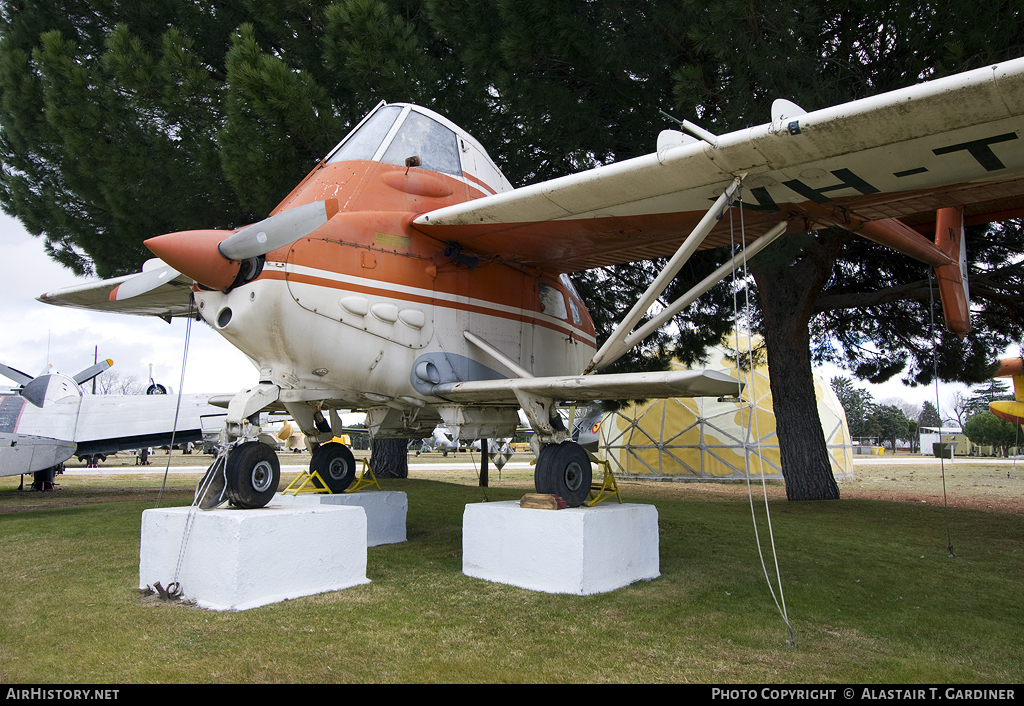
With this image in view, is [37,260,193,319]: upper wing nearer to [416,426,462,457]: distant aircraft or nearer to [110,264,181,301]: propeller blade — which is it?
[110,264,181,301]: propeller blade

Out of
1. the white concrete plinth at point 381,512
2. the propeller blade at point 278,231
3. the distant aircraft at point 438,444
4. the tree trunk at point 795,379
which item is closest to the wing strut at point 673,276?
the propeller blade at point 278,231

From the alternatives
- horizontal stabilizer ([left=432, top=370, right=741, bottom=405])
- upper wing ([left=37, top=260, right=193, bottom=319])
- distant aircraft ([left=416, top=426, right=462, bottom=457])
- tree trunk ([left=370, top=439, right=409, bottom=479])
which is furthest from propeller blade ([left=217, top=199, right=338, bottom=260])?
distant aircraft ([left=416, top=426, right=462, bottom=457])

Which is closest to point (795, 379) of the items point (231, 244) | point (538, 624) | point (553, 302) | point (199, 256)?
point (553, 302)

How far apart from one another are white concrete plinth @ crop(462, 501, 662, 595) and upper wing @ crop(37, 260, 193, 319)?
14.3ft

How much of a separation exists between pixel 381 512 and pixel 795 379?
891cm

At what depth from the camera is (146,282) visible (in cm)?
573

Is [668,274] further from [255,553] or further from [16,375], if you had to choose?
[16,375]

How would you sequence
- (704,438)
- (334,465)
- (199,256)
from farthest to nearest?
(704,438) → (334,465) → (199,256)

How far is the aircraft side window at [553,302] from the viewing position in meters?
7.64

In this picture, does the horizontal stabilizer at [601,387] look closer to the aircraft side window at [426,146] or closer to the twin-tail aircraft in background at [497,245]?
the twin-tail aircraft in background at [497,245]

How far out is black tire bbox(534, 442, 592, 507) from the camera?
6.01 meters

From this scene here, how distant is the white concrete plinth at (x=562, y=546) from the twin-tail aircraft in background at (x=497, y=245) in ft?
1.70

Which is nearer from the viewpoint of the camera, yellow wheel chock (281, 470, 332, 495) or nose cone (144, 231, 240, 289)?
nose cone (144, 231, 240, 289)
